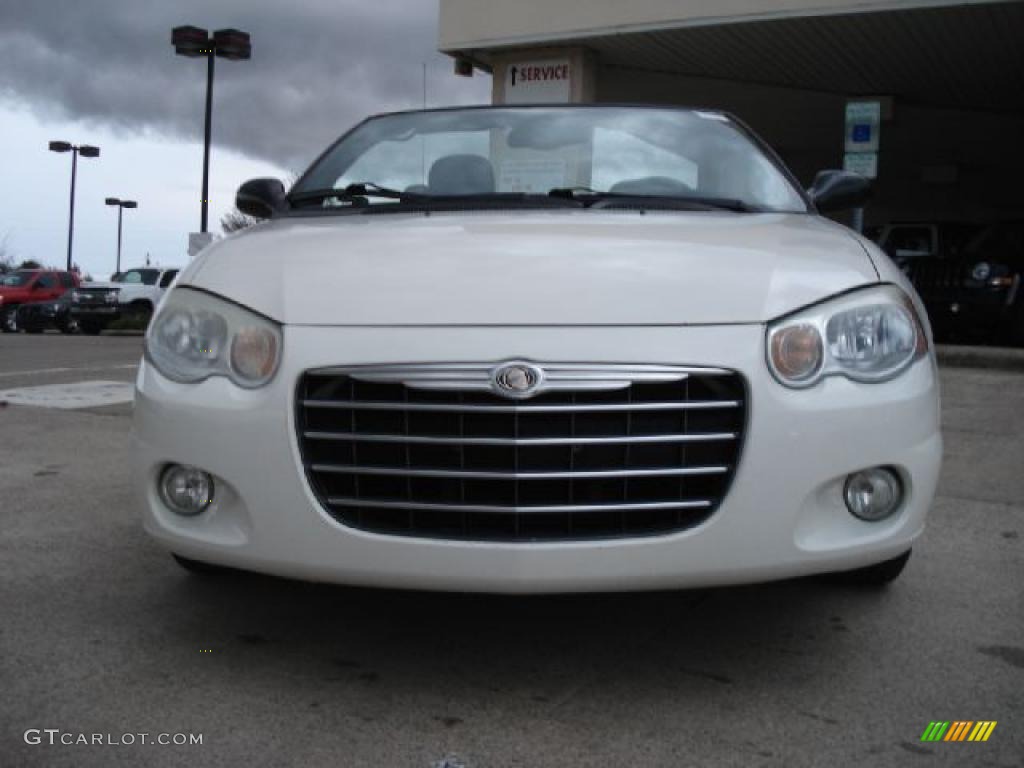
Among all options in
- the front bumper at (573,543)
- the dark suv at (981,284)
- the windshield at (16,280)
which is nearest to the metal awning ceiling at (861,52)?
the dark suv at (981,284)

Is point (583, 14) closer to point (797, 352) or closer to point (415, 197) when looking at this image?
point (415, 197)

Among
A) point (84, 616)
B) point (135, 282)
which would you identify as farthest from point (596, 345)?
point (135, 282)

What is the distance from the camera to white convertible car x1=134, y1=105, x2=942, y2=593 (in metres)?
2.30

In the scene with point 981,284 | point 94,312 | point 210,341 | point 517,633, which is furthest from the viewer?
point 94,312

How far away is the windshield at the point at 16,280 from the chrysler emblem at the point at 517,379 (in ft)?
90.5

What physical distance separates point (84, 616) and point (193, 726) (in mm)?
849

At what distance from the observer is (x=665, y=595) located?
316 cm

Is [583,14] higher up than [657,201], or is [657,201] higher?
[583,14]

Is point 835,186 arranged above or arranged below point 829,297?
above

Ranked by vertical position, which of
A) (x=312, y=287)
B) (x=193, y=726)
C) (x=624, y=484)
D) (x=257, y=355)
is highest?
(x=312, y=287)

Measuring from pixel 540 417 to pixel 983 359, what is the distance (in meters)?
9.69

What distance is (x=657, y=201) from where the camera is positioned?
3346 mm

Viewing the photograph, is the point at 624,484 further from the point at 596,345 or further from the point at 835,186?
the point at 835,186

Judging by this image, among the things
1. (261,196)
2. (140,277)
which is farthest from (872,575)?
(140,277)
